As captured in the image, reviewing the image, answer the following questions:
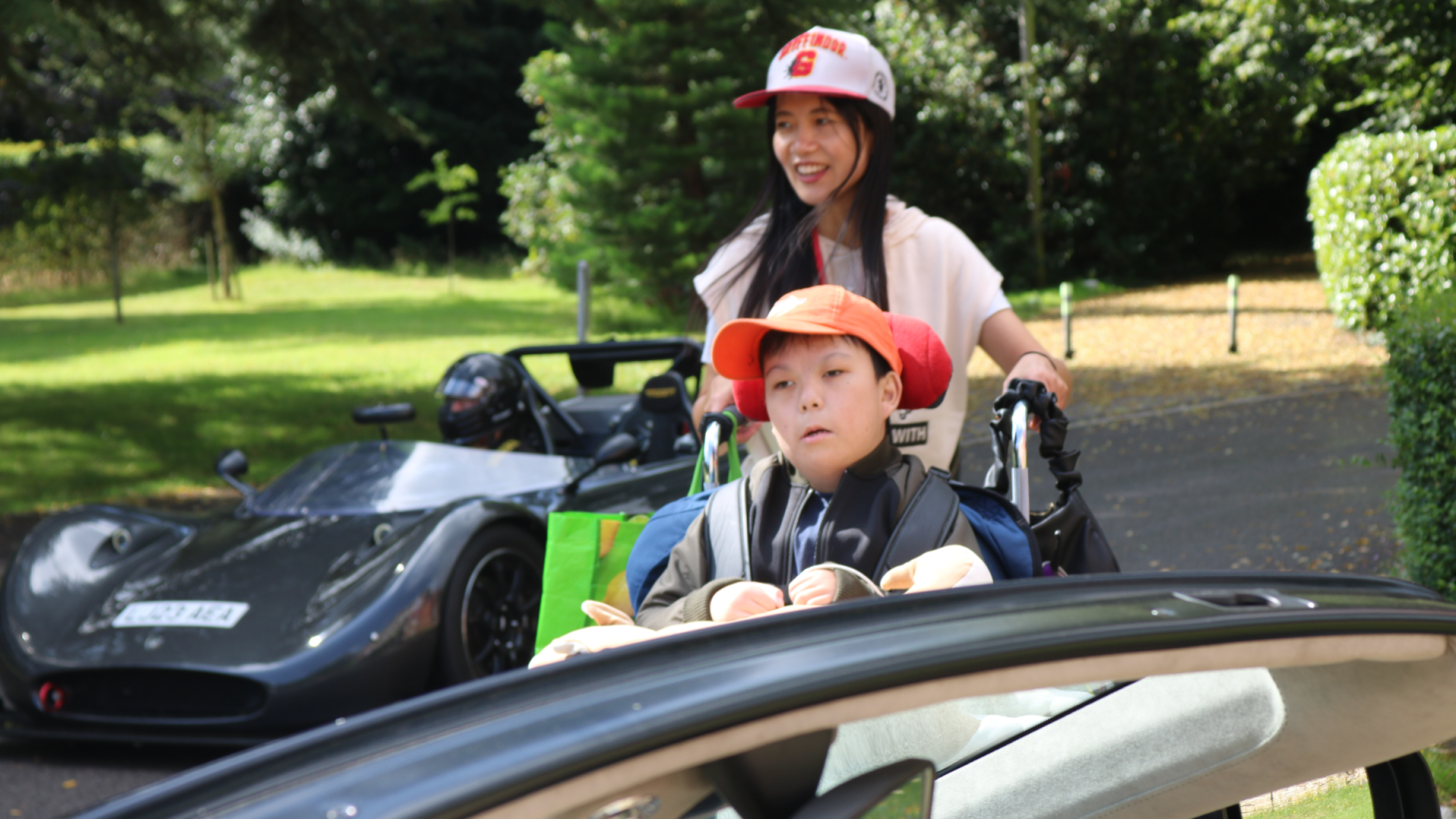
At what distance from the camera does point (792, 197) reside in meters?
3.57

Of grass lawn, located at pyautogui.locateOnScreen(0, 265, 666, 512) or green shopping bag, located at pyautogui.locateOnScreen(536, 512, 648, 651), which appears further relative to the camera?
grass lawn, located at pyautogui.locateOnScreen(0, 265, 666, 512)

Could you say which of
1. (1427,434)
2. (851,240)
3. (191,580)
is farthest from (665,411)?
(1427,434)

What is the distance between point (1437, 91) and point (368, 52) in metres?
12.6

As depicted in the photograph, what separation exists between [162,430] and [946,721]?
580 inches

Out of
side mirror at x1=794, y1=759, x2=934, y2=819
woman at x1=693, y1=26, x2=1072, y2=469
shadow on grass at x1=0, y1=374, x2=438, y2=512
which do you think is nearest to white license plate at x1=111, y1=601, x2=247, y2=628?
woman at x1=693, y1=26, x2=1072, y2=469

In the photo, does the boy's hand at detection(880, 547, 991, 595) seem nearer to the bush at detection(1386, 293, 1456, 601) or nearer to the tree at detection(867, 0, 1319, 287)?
the bush at detection(1386, 293, 1456, 601)

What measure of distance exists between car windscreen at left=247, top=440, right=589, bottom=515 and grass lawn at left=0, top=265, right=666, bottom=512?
20.0 feet

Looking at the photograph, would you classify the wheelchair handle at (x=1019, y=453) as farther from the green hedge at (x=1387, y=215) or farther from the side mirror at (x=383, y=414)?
the green hedge at (x=1387, y=215)

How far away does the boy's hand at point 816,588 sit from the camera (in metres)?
2.09

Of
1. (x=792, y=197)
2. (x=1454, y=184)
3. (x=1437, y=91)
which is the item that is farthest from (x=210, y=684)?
(x=1437, y=91)

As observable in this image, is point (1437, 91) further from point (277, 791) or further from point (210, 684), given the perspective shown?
point (277, 791)

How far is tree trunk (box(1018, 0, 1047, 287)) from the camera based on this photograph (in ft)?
80.1

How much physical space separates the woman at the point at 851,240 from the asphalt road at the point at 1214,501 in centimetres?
307

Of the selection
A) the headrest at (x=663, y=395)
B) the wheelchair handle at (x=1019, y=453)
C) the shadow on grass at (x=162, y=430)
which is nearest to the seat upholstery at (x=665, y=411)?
the headrest at (x=663, y=395)
